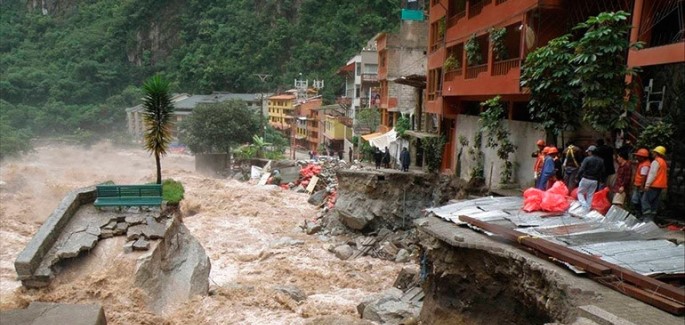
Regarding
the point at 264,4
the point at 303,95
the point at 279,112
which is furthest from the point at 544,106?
the point at 264,4

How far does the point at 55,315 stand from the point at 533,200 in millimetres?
9805

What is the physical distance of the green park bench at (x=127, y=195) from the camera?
12.9 meters

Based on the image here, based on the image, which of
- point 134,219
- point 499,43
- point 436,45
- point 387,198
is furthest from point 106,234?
point 436,45

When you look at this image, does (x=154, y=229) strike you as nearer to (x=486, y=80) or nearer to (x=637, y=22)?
(x=486, y=80)

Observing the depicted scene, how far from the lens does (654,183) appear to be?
8266mm

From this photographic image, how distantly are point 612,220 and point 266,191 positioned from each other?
25967mm

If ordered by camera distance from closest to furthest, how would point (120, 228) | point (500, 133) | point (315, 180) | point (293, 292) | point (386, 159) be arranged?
point (120, 228) < point (293, 292) < point (500, 133) < point (386, 159) < point (315, 180)

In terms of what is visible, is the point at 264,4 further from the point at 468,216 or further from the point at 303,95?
the point at 468,216

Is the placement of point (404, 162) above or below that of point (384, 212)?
above

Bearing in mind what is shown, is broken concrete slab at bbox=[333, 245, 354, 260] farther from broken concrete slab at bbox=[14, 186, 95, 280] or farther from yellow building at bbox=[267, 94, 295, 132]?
yellow building at bbox=[267, 94, 295, 132]

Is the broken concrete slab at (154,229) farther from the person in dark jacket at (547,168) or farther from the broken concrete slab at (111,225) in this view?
the person in dark jacket at (547,168)

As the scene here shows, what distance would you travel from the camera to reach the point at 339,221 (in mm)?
22203

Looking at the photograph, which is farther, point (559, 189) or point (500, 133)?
point (500, 133)

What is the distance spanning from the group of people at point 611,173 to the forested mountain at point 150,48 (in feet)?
174
